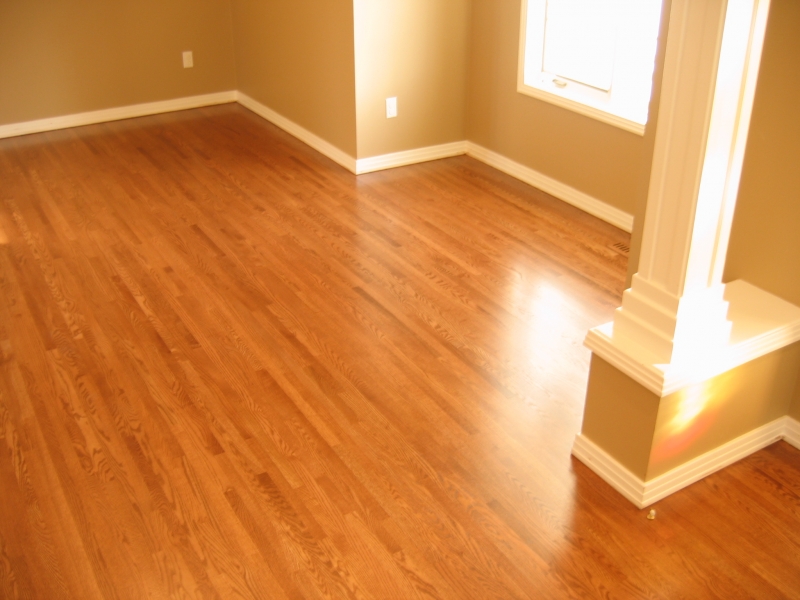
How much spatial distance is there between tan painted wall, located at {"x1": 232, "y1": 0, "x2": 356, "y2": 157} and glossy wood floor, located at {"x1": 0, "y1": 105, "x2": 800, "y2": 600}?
0.62 metres

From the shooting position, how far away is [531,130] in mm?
4590

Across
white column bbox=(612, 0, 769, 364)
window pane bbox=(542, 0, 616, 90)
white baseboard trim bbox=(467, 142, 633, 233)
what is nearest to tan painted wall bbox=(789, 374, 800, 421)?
white column bbox=(612, 0, 769, 364)

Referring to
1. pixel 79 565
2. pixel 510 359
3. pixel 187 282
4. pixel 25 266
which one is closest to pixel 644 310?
pixel 510 359

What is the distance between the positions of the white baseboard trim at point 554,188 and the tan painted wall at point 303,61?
2.75ft

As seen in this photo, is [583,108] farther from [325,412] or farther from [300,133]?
[325,412]

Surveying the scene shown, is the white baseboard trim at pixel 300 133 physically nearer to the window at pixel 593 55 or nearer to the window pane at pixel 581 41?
the window at pixel 593 55

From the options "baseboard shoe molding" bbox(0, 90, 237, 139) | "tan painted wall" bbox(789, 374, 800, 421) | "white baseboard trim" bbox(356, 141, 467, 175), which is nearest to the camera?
"tan painted wall" bbox(789, 374, 800, 421)

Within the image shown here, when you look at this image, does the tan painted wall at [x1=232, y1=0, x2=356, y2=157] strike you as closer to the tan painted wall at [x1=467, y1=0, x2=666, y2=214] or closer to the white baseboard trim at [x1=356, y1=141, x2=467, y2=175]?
the white baseboard trim at [x1=356, y1=141, x2=467, y2=175]

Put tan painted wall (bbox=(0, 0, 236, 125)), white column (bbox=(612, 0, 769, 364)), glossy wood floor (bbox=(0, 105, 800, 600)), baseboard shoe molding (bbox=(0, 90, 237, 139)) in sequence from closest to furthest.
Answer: white column (bbox=(612, 0, 769, 364)), glossy wood floor (bbox=(0, 105, 800, 600)), tan painted wall (bbox=(0, 0, 236, 125)), baseboard shoe molding (bbox=(0, 90, 237, 139))

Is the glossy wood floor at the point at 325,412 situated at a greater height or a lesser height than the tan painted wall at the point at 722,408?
lesser

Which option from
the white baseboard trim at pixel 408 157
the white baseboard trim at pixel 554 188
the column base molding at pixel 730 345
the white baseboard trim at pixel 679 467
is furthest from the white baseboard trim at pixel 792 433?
the white baseboard trim at pixel 408 157

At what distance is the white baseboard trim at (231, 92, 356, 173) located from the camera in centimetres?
490

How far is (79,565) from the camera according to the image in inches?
83.6

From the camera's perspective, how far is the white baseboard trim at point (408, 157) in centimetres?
482
